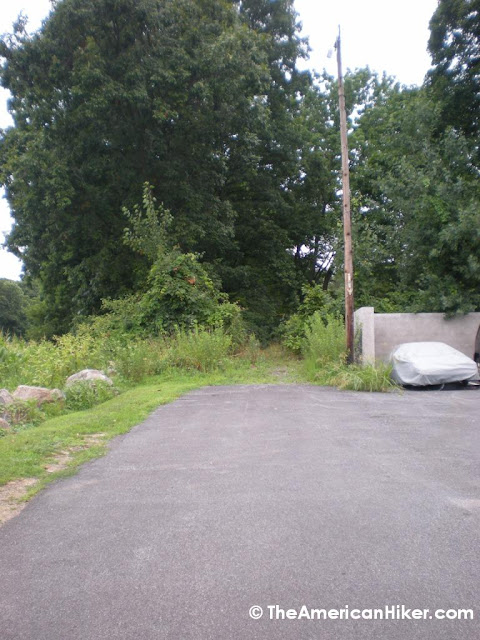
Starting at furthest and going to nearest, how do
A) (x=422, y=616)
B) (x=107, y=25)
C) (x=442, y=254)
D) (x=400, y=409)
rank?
(x=107, y=25) → (x=442, y=254) → (x=400, y=409) → (x=422, y=616)

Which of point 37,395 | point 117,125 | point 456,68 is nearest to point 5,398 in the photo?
point 37,395

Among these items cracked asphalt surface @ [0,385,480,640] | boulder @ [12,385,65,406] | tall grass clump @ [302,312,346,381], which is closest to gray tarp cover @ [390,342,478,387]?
tall grass clump @ [302,312,346,381]

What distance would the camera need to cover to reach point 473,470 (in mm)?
5555

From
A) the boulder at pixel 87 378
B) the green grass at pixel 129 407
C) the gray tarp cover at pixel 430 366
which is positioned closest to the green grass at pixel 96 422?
the green grass at pixel 129 407

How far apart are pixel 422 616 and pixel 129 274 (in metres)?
23.0

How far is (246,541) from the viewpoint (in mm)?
3785

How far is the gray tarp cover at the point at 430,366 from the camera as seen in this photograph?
1278 centimetres

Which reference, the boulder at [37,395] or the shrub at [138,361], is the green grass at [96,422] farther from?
the boulder at [37,395]

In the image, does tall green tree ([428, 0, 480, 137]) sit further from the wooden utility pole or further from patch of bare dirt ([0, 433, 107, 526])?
patch of bare dirt ([0, 433, 107, 526])

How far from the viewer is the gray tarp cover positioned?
12.8m

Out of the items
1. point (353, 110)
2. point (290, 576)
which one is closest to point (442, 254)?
point (290, 576)

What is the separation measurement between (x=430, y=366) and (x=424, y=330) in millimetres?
3974

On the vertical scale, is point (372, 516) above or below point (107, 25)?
below

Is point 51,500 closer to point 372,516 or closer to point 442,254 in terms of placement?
point 372,516
